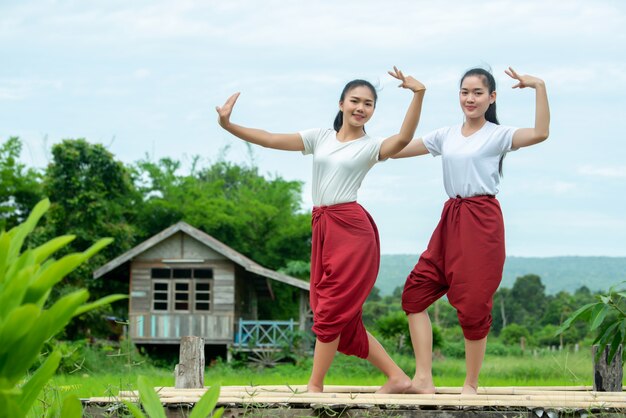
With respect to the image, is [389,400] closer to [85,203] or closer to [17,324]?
[17,324]

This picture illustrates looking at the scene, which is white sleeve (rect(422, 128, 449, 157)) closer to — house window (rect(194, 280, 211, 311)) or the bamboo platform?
the bamboo platform

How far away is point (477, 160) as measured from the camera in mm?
4816

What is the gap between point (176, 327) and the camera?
20.6 m

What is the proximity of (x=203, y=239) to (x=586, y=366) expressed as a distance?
8.99 metres

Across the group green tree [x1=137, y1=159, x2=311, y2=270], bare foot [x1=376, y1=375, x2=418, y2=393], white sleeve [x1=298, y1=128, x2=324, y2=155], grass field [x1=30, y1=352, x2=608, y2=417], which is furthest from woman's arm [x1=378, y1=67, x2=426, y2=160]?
green tree [x1=137, y1=159, x2=311, y2=270]

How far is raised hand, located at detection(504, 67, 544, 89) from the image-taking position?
479 centimetres

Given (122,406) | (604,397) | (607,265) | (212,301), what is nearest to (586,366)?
(212,301)

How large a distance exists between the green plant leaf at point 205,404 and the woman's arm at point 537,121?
3.11 metres

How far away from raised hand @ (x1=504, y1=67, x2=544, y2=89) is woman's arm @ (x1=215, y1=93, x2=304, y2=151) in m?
1.28

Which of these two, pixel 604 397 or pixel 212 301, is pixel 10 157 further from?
pixel 604 397

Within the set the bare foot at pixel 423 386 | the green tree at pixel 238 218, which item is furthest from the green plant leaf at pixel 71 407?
the green tree at pixel 238 218

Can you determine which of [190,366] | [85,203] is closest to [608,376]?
[190,366]

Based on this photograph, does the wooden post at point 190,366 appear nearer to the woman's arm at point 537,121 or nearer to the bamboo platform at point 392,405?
the bamboo platform at point 392,405

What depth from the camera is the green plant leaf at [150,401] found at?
2.16m
